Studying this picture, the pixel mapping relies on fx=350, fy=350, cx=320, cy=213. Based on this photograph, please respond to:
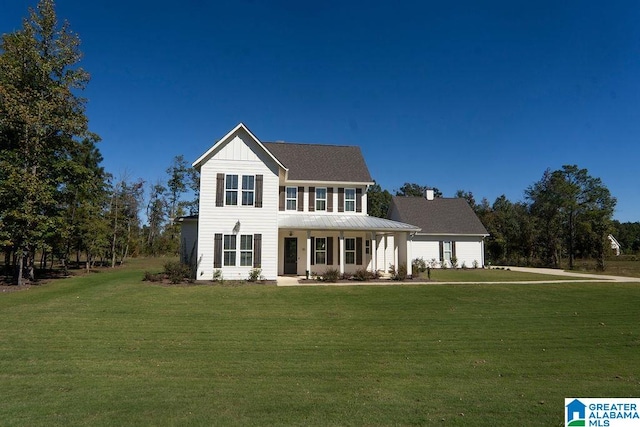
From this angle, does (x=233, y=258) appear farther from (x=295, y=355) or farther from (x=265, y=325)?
(x=295, y=355)

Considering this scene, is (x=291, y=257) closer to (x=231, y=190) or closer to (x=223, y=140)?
(x=231, y=190)

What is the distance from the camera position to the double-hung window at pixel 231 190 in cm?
1831

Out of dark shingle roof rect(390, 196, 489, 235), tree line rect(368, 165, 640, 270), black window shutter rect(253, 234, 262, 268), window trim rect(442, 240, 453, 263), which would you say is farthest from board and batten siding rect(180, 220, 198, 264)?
tree line rect(368, 165, 640, 270)

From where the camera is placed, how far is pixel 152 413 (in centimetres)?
476

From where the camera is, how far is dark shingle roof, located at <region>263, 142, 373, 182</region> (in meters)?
23.0

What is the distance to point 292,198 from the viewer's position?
74.0 ft

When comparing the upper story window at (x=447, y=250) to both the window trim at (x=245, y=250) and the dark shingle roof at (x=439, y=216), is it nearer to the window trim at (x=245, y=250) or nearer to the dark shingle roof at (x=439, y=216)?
the dark shingle roof at (x=439, y=216)

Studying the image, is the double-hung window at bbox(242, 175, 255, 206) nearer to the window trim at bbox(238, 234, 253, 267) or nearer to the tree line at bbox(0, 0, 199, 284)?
the window trim at bbox(238, 234, 253, 267)

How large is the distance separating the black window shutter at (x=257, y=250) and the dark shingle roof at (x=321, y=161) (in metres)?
5.65

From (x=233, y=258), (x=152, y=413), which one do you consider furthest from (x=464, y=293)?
(x=152, y=413)

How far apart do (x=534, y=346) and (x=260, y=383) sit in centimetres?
651

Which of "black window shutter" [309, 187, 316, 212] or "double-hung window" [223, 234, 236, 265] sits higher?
"black window shutter" [309, 187, 316, 212]

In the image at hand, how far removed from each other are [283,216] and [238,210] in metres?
3.93

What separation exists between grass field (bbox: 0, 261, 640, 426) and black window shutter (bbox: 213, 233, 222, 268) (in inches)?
172
